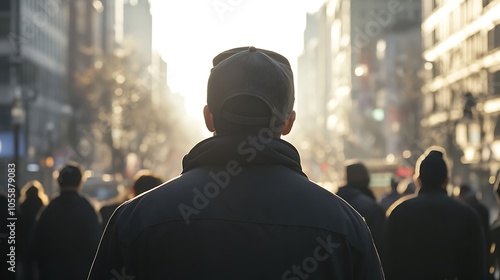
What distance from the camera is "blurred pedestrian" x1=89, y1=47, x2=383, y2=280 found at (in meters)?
3.39

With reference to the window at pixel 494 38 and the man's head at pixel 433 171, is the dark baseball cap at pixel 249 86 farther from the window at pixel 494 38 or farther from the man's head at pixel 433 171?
the window at pixel 494 38

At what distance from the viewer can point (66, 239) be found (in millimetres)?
10234

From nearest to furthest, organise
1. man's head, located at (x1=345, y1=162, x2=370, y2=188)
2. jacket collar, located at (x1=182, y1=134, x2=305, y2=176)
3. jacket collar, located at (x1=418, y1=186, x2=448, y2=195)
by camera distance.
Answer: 1. jacket collar, located at (x1=182, y1=134, x2=305, y2=176)
2. jacket collar, located at (x1=418, y1=186, x2=448, y2=195)
3. man's head, located at (x1=345, y1=162, x2=370, y2=188)

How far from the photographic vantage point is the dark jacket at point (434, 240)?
762 centimetres

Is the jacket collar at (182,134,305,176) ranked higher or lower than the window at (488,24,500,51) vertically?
lower

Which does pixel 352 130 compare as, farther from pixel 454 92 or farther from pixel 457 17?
pixel 454 92

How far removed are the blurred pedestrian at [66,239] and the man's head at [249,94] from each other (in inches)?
Answer: 261

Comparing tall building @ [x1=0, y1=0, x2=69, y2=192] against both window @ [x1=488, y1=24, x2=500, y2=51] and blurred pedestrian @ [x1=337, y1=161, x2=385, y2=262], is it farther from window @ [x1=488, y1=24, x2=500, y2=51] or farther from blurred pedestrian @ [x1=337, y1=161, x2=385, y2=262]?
blurred pedestrian @ [x1=337, y1=161, x2=385, y2=262]

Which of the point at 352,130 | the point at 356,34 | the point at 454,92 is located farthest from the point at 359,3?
the point at 454,92

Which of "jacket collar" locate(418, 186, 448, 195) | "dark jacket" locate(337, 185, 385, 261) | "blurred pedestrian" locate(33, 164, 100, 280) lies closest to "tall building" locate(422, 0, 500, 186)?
"dark jacket" locate(337, 185, 385, 261)

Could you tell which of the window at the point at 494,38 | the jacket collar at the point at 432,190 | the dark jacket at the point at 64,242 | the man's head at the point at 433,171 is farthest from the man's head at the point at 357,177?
the window at the point at 494,38

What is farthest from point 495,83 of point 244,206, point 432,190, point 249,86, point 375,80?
point 244,206

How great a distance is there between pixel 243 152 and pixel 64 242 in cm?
696

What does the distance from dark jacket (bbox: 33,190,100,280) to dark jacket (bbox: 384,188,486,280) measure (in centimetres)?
325
